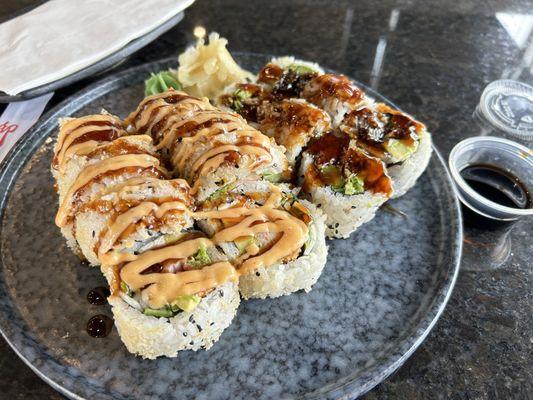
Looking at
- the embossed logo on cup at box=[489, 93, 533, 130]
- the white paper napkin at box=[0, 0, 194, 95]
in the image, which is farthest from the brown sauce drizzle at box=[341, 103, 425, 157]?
the white paper napkin at box=[0, 0, 194, 95]

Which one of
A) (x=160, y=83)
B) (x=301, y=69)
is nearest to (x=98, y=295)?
(x=160, y=83)

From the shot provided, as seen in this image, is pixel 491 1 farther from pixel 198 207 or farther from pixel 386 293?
pixel 198 207

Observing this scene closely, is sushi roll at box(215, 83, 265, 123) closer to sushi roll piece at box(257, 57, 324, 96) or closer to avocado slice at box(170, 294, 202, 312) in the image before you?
sushi roll piece at box(257, 57, 324, 96)

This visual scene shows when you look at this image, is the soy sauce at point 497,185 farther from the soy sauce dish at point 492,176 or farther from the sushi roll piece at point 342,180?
the sushi roll piece at point 342,180


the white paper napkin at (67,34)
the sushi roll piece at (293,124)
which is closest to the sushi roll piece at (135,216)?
the sushi roll piece at (293,124)

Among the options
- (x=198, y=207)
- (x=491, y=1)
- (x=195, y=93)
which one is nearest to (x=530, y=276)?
(x=198, y=207)

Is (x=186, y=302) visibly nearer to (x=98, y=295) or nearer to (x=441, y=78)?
(x=98, y=295)
